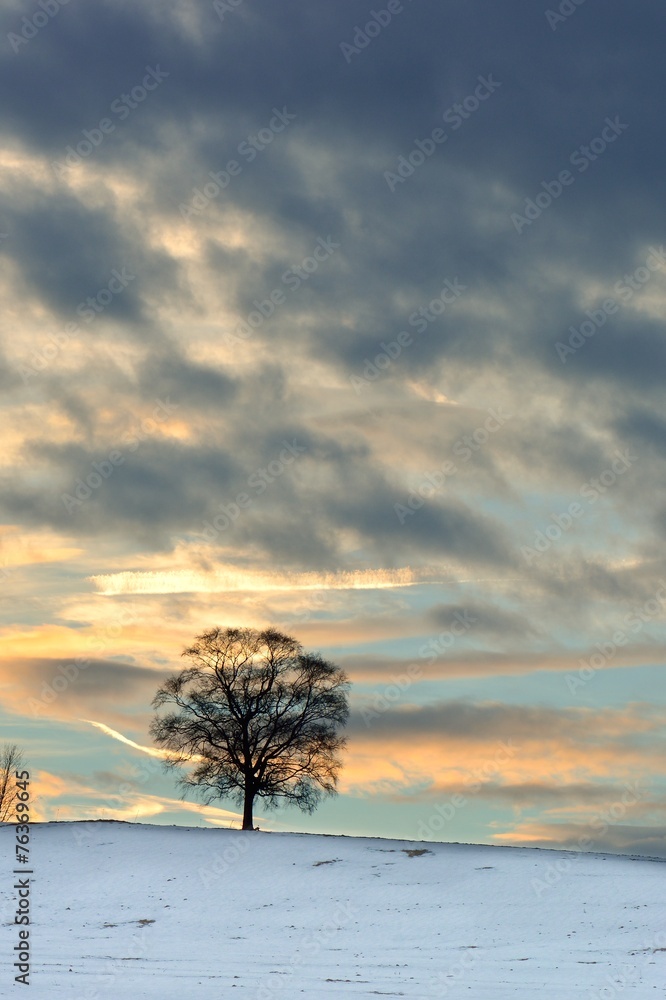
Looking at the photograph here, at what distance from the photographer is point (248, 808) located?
65.6 meters

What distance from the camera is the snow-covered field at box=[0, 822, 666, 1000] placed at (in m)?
32.0

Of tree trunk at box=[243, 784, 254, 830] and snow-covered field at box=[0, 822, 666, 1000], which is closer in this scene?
snow-covered field at box=[0, 822, 666, 1000]

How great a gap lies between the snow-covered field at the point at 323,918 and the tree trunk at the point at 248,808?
22.9ft

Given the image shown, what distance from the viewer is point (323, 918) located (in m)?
42.5

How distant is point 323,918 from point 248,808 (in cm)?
2378

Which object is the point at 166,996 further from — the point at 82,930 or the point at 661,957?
the point at 661,957

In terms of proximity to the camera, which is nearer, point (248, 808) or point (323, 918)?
point (323, 918)

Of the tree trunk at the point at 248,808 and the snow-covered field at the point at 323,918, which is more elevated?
the tree trunk at the point at 248,808

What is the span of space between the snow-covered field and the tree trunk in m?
6.99

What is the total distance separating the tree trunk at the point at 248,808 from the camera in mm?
64750

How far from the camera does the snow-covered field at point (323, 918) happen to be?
31969mm

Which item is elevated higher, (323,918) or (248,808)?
(248,808)

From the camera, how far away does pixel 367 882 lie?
157 feet

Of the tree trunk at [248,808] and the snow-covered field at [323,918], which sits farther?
the tree trunk at [248,808]
